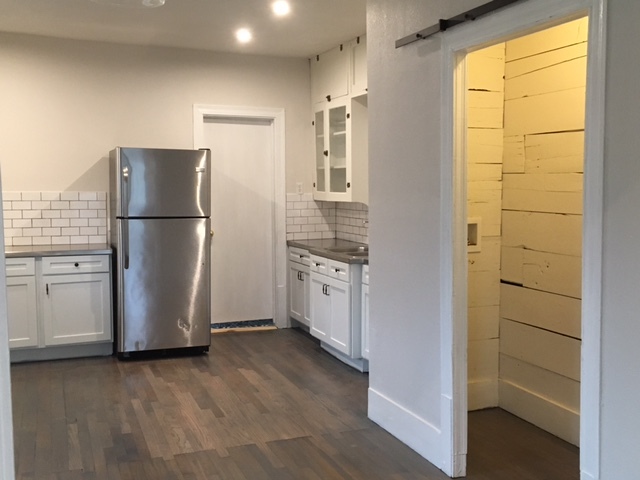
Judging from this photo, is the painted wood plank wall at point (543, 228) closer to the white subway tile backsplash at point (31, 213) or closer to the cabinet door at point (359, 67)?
the cabinet door at point (359, 67)

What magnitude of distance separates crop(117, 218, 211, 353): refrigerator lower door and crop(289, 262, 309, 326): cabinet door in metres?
0.92

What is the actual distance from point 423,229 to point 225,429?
1.56 metres

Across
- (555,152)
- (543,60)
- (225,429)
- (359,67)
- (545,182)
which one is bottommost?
(225,429)

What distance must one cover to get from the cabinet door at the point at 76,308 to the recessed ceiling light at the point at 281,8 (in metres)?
2.35

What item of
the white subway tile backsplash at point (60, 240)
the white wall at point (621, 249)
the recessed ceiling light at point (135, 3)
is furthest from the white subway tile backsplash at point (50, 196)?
the white wall at point (621, 249)

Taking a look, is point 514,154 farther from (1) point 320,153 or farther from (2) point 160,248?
(2) point 160,248

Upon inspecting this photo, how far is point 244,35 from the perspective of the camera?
210 inches

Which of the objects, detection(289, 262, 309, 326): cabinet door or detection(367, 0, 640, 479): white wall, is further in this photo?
detection(289, 262, 309, 326): cabinet door

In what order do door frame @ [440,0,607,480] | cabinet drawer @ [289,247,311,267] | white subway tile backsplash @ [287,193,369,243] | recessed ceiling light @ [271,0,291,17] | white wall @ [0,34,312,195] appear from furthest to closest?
white subway tile backsplash @ [287,193,369,243] < cabinet drawer @ [289,247,311,267] < white wall @ [0,34,312,195] < recessed ceiling light @ [271,0,291,17] < door frame @ [440,0,607,480]

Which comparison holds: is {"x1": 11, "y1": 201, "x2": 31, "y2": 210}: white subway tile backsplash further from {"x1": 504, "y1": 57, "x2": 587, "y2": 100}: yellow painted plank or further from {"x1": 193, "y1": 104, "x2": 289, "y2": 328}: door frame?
{"x1": 504, "y1": 57, "x2": 587, "y2": 100}: yellow painted plank

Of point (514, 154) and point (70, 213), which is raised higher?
point (514, 154)

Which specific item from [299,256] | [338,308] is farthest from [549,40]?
[299,256]

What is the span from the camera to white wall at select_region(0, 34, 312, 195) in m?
5.40

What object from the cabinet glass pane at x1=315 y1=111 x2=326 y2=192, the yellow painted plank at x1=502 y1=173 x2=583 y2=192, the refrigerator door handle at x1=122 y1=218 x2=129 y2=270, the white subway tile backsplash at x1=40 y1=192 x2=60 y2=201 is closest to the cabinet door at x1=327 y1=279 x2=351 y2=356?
the cabinet glass pane at x1=315 y1=111 x2=326 y2=192
